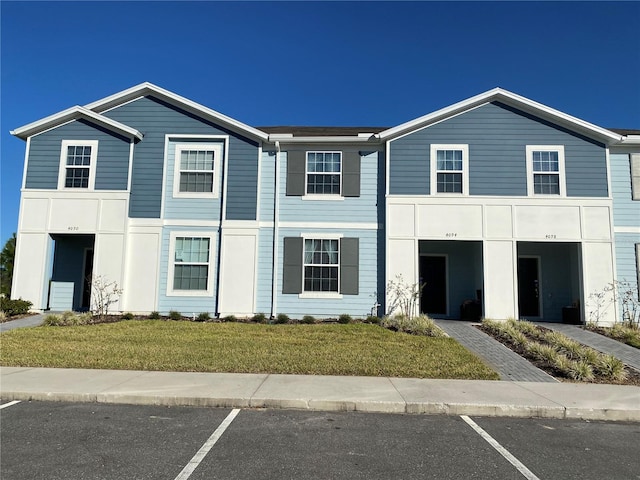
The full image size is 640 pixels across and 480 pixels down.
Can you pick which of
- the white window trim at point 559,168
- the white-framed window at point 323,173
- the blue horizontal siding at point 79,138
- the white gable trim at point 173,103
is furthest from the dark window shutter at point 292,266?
the white window trim at point 559,168

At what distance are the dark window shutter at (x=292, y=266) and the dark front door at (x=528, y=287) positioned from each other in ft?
25.5

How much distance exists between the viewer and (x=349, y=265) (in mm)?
13703

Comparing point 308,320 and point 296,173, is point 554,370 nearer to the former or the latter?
point 308,320

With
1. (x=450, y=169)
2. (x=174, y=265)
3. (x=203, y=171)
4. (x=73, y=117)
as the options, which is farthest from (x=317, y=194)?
(x=73, y=117)

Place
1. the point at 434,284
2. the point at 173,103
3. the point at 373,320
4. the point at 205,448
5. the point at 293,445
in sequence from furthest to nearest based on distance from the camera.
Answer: the point at 434,284, the point at 173,103, the point at 373,320, the point at 293,445, the point at 205,448

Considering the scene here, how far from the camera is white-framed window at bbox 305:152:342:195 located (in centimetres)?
1424

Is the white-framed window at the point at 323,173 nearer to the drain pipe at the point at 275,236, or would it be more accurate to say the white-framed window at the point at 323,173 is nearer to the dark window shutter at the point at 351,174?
the dark window shutter at the point at 351,174

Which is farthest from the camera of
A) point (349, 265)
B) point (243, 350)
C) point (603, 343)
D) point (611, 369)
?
point (349, 265)

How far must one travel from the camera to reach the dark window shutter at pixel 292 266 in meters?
13.8

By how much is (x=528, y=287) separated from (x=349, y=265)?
6.61 meters

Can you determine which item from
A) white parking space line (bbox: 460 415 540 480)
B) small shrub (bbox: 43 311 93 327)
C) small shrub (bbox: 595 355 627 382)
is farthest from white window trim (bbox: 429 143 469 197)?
small shrub (bbox: 43 311 93 327)

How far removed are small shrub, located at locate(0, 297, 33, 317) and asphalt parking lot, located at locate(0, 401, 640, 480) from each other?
28.1ft

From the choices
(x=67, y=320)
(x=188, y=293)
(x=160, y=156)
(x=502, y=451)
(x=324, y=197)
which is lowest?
(x=502, y=451)

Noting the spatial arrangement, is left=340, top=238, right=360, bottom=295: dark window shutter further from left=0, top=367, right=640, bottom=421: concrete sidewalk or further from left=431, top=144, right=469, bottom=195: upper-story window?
left=0, top=367, right=640, bottom=421: concrete sidewalk
